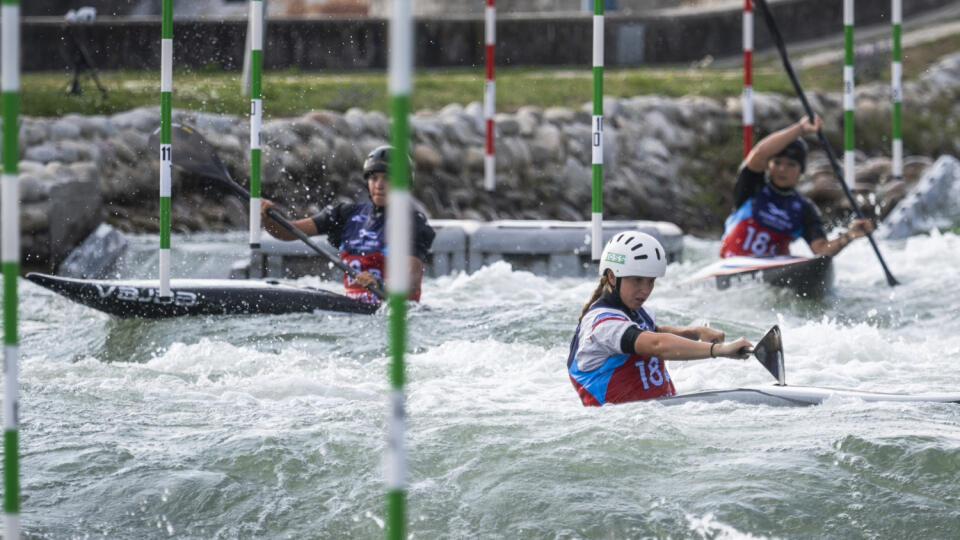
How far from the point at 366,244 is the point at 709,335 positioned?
10.0 feet

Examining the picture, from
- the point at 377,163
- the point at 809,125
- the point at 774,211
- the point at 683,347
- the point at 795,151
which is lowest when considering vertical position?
the point at 683,347

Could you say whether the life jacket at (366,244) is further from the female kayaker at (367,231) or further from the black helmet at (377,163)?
the black helmet at (377,163)

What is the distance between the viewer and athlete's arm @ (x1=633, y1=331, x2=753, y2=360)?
4.89m

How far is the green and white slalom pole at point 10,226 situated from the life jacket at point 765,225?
6588 millimetres

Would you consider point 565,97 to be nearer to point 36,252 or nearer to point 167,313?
point 36,252

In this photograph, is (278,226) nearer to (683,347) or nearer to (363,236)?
(363,236)

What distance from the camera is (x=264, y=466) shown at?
15.9 ft

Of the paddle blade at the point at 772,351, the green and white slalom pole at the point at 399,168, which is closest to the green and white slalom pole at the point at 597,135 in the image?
the paddle blade at the point at 772,351

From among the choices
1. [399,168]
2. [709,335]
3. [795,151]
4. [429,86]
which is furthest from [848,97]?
[399,168]

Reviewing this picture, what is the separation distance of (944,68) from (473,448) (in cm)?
1269

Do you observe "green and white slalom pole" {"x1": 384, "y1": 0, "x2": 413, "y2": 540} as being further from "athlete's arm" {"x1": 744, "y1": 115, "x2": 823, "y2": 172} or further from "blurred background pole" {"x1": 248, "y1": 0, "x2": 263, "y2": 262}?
"athlete's arm" {"x1": 744, "y1": 115, "x2": 823, "y2": 172}

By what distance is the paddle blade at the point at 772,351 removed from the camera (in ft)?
16.8

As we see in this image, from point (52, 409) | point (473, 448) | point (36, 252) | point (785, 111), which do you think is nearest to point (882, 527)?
point (473, 448)

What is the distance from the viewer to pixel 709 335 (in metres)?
5.37
